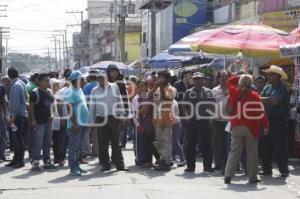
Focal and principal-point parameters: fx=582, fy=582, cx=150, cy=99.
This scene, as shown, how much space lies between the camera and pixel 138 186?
29.7ft

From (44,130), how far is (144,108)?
1.93 meters

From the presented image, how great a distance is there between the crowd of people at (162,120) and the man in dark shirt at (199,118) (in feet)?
0.06

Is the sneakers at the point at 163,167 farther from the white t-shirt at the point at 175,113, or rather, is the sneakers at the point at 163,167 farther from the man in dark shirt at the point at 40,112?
the man in dark shirt at the point at 40,112

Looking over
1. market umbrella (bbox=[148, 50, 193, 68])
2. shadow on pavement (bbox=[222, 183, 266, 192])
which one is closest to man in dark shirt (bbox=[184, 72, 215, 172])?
shadow on pavement (bbox=[222, 183, 266, 192])

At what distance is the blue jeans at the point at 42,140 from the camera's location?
1082 cm

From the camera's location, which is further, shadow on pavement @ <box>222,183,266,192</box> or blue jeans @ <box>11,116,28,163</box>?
blue jeans @ <box>11,116,28,163</box>

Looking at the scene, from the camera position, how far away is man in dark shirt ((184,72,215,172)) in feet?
33.8

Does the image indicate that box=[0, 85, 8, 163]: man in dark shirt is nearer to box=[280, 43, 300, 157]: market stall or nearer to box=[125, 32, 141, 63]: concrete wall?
box=[280, 43, 300, 157]: market stall

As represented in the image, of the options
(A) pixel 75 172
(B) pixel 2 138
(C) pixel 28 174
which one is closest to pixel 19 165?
(C) pixel 28 174

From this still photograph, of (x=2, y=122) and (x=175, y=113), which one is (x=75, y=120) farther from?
(x=2, y=122)

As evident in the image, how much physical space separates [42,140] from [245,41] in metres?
4.61

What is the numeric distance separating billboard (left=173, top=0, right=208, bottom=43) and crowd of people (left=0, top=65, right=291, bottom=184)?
27.7 m

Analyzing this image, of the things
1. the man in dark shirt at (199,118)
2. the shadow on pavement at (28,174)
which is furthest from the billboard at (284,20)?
the shadow on pavement at (28,174)

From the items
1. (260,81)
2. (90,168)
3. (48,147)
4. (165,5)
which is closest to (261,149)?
(260,81)
